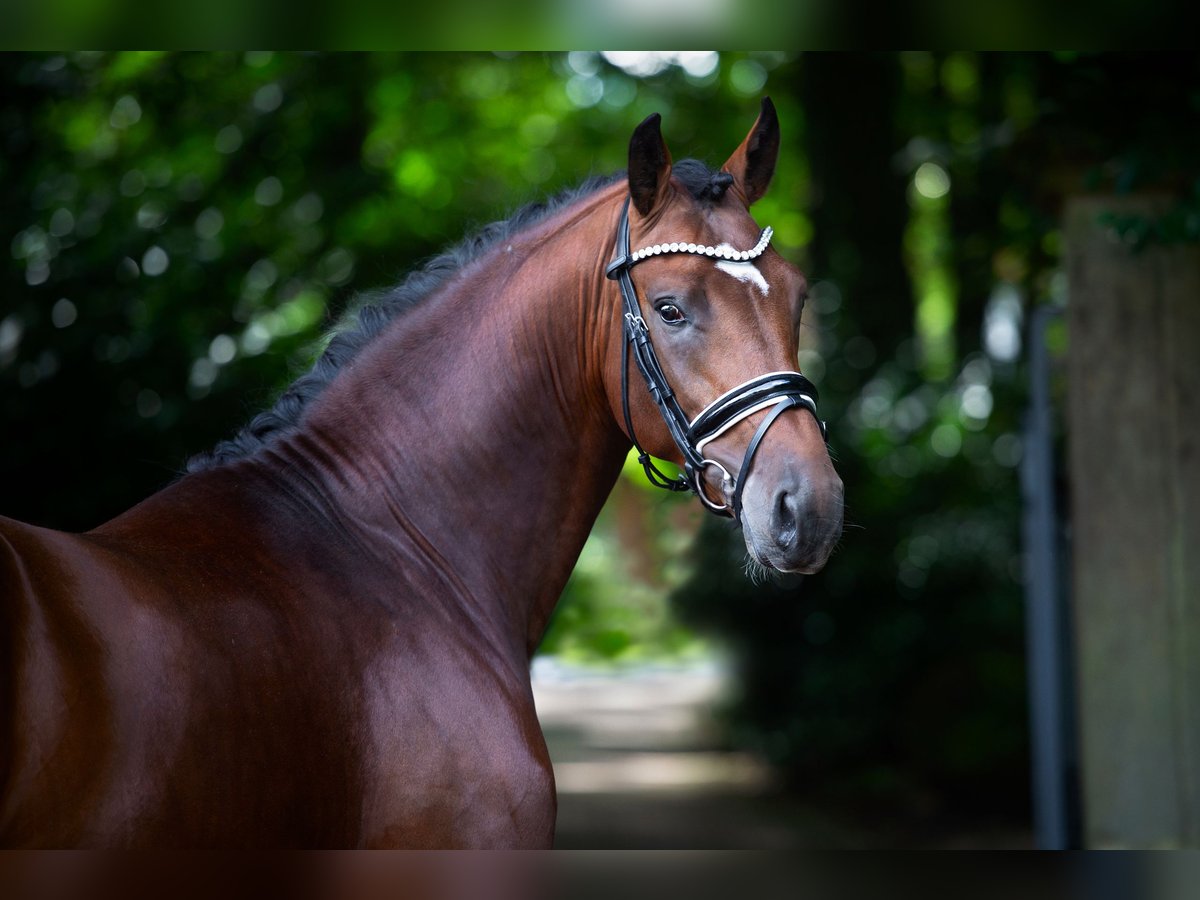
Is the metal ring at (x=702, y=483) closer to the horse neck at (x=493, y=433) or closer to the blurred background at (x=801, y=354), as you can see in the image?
the horse neck at (x=493, y=433)

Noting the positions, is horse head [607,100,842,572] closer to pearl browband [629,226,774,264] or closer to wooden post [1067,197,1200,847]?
pearl browband [629,226,774,264]

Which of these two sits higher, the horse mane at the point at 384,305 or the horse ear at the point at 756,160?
the horse ear at the point at 756,160

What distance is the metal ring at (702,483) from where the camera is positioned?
7.74ft

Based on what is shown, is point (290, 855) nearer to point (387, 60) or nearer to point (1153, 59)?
point (1153, 59)

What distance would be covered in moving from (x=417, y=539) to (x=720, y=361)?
800 mm

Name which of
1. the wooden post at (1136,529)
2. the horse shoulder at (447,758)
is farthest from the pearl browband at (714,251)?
the wooden post at (1136,529)

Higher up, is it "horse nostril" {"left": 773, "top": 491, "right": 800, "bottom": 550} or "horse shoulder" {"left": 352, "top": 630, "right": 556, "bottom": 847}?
"horse nostril" {"left": 773, "top": 491, "right": 800, "bottom": 550}

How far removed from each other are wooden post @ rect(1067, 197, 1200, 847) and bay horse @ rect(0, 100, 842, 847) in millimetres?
3486

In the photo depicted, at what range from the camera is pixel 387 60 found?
740cm

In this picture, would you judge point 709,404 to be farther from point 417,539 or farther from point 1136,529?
point 1136,529

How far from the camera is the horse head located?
7.41ft

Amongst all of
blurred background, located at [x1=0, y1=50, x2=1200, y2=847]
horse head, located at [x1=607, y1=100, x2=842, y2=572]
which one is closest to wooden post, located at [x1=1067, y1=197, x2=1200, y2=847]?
blurred background, located at [x1=0, y1=50, x2=1200, y2=847]

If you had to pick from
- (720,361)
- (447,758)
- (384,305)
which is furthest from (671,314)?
(447,758)

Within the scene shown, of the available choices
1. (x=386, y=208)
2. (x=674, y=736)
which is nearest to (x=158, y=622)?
(x=386, y=208)
